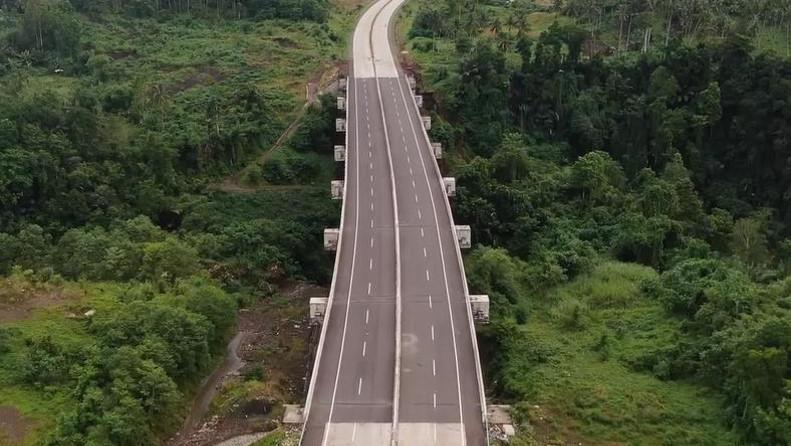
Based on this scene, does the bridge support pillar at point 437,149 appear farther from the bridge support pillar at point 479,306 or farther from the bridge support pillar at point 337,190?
the bridge support pillar at point 479,306

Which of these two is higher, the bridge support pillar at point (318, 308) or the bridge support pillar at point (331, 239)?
the bridge support pillar at point (331, 239)

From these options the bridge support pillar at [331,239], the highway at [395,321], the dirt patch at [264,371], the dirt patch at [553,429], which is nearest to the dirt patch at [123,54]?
the highway at [395,321]

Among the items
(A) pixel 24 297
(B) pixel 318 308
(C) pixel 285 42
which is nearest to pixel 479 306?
(B) pixel 318 308

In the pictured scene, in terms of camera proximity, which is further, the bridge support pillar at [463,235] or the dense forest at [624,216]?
the bridge support pillar at [463,235]

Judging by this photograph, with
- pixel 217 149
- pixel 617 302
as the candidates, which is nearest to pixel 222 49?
pixel 217 149

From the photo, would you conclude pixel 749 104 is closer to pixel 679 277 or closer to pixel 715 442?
pixel 679 277

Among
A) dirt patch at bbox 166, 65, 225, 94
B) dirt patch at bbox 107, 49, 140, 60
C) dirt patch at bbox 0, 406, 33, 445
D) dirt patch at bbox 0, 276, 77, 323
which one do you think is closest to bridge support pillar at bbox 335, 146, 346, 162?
dirt patch at bbox 166, 65, 225, 94
